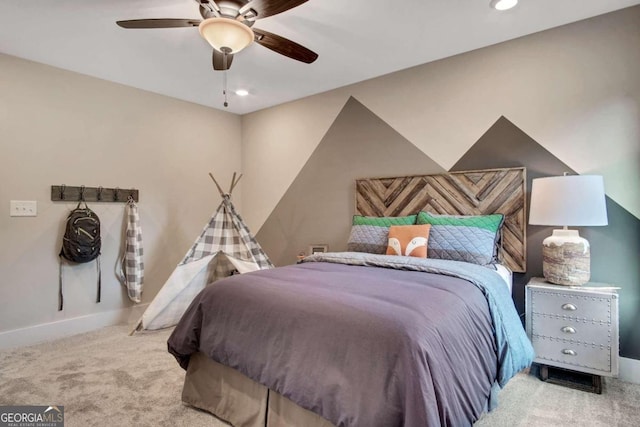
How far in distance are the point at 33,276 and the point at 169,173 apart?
159cm

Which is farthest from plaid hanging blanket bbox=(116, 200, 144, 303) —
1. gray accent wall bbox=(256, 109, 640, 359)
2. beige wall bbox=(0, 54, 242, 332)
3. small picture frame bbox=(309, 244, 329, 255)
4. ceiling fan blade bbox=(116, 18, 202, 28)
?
ceiling fan blade bbox=(116, 18, 202, 28)

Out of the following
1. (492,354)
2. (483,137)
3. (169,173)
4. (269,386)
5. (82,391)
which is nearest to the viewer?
(269,386)

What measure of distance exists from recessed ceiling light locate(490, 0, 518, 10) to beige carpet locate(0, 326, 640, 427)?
245 centimetres

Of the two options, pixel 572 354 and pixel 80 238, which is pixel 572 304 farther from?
pixel 80 238

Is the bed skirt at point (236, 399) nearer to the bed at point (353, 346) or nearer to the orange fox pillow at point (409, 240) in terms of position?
the bed at point (353, 346)

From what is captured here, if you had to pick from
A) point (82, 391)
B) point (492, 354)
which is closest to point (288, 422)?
point (492, 354)

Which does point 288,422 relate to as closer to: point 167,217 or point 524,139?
point 524,139

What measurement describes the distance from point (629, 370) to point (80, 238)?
4.41 meters

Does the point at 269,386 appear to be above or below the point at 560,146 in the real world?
below

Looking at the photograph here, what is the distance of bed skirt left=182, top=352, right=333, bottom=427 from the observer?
59.7 inches

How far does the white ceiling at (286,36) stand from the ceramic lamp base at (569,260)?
1.55m

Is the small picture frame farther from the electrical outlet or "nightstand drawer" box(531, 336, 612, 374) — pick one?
the electrical outlet

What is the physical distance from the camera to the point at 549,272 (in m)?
2.31

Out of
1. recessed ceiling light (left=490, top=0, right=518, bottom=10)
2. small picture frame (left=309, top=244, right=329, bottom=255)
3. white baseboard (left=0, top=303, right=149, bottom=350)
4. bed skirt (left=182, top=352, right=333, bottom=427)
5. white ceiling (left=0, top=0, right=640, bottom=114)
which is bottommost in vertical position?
white baseboard (left=0, top=303, right=149, bottom=350)
